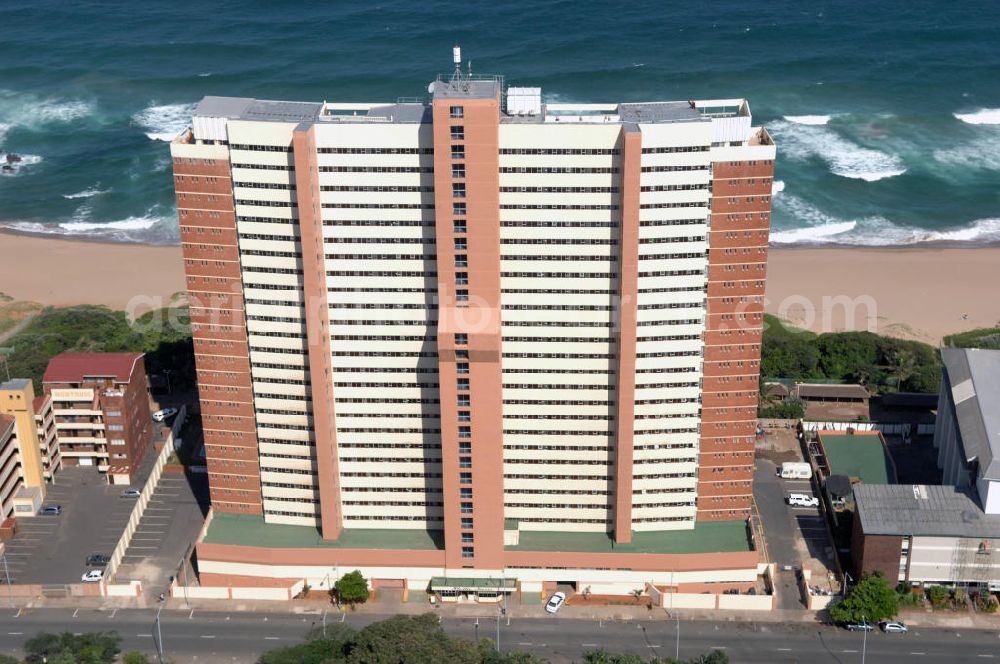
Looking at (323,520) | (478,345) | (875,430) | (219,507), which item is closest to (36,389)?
(219,507)

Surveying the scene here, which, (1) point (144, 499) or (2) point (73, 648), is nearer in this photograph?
(2) point (73, 648)

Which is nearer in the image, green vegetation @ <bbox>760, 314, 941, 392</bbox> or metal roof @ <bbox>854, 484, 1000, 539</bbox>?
metal roof @ <bbox>854, 484, 1000, 539</bbox>

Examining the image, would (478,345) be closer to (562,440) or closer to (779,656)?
(562,440)

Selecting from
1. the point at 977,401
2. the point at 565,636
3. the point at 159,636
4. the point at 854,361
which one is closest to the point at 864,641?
the point at 565,636

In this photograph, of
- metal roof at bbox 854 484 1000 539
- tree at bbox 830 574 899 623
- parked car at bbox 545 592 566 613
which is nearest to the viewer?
tree at bbox 830 574 899 623

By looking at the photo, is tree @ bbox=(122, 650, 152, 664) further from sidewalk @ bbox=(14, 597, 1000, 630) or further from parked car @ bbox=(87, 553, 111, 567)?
parked car @ bbox=(87, 553, 111, 567)

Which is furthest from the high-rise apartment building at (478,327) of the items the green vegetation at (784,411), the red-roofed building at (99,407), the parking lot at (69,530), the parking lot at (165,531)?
the green vegetation at (784,411)

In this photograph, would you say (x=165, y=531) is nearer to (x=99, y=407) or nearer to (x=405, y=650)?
(x=99, y=407)

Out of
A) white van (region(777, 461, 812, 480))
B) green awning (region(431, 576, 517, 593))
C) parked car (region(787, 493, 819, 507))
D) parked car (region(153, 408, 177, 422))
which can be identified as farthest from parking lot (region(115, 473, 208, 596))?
white van (region(777, 461, 812, 480))
